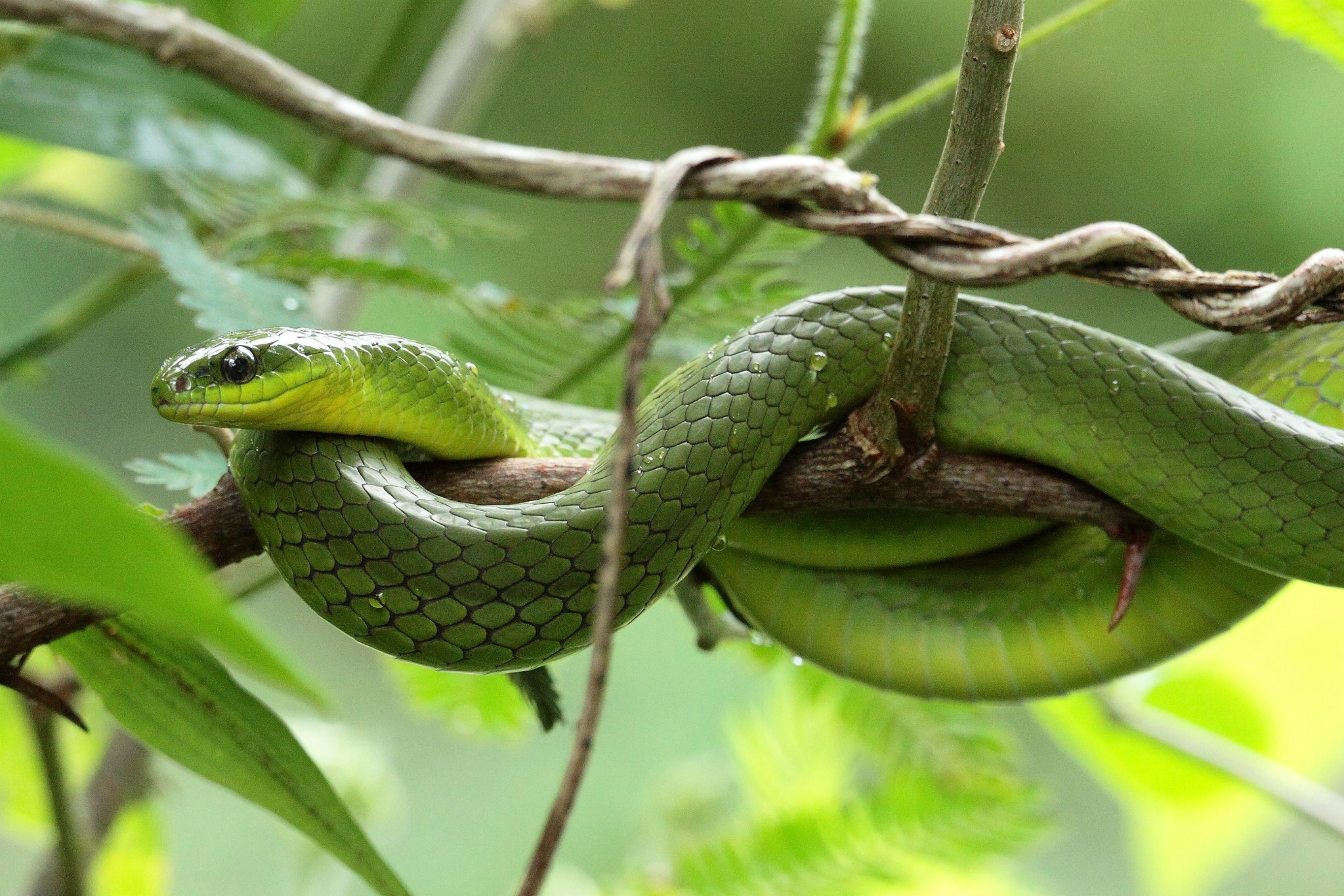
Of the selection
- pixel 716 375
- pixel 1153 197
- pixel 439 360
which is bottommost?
pixel 439 360

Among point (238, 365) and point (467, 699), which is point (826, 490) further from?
point (467, 699)

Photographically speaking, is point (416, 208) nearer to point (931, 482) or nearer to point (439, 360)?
point (439, 360)

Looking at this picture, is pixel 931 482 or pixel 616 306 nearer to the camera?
pixel 931 482

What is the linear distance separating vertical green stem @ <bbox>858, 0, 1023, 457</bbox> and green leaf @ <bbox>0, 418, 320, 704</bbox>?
55 centimetres

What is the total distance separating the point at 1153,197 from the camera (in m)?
3.63

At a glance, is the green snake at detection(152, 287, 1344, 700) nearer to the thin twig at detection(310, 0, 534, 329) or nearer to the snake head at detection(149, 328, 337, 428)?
the snake head at detection(149, 328, 337, 428)

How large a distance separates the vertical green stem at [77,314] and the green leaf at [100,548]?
55.3 inches

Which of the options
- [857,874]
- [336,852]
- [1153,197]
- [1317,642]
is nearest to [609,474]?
[336,852]

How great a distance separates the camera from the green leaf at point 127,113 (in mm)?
1596

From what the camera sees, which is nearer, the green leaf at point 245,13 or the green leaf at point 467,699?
the green leaf at point 467,699

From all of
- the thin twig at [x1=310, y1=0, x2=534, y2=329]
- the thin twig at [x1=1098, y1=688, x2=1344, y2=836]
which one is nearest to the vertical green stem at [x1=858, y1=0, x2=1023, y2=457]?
the thin twig at [x1=1098, y1=688, x2=1344, y2=836]

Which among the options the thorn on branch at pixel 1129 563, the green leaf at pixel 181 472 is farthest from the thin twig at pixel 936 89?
the green leaf at pixel 181 472

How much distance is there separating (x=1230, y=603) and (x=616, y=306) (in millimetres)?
788

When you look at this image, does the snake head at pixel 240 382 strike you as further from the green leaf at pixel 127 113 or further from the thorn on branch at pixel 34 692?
the green leaf at pixel 127 113
